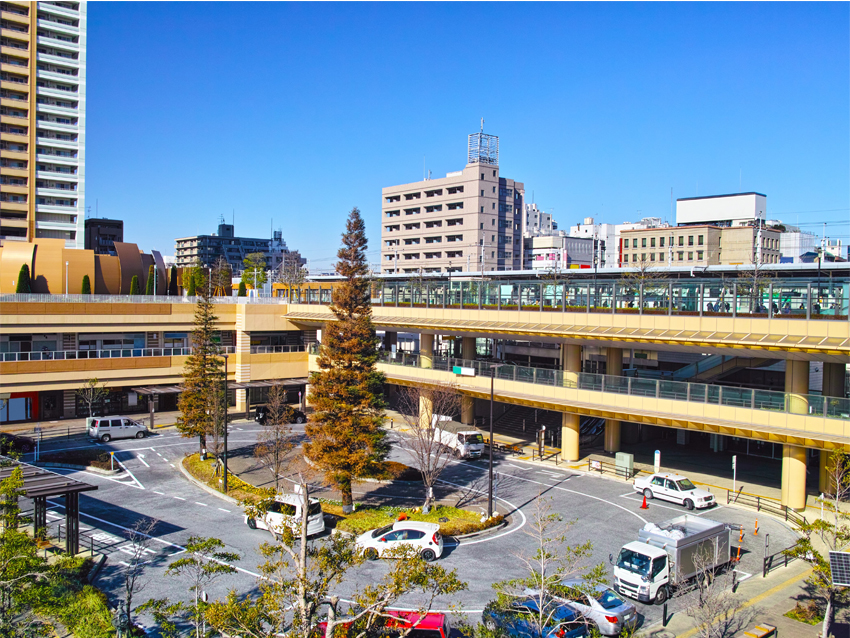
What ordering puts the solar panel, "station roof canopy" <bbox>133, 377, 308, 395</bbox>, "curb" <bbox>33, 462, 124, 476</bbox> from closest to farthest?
the solar panel < "curb" <bbox>33, 462, 124, 476</bbox> < "station roof canopy" <bbox>133, 377, 308, 395</bbox>

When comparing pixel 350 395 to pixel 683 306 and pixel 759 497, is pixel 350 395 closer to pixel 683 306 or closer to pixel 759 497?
pixel 683 306

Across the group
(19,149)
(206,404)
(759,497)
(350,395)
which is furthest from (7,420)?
(759,497)

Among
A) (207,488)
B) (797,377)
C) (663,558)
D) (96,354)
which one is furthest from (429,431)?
(96,354)

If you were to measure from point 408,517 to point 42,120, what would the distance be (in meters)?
68.7

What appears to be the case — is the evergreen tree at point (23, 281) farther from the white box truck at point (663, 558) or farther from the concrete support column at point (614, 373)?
the white box truck at point (663, 558)

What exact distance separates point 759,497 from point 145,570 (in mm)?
25081

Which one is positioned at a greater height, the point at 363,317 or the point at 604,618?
the point at 363,317

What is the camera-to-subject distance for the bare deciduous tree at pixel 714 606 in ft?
49.6

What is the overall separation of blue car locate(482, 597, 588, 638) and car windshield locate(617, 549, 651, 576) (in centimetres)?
374

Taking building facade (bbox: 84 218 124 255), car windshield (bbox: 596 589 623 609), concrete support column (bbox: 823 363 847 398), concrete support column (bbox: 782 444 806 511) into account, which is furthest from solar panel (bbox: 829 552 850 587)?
building facade (bbox: 84 218 124 255)

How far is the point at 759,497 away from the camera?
2912cm

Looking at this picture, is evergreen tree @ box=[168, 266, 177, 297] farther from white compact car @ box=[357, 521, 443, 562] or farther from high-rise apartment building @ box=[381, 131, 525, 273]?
white compact car @ box=[357, 521, 443, 562]

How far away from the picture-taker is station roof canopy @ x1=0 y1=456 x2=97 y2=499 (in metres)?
20.0

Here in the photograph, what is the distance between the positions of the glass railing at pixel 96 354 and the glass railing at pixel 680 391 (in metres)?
19.1
